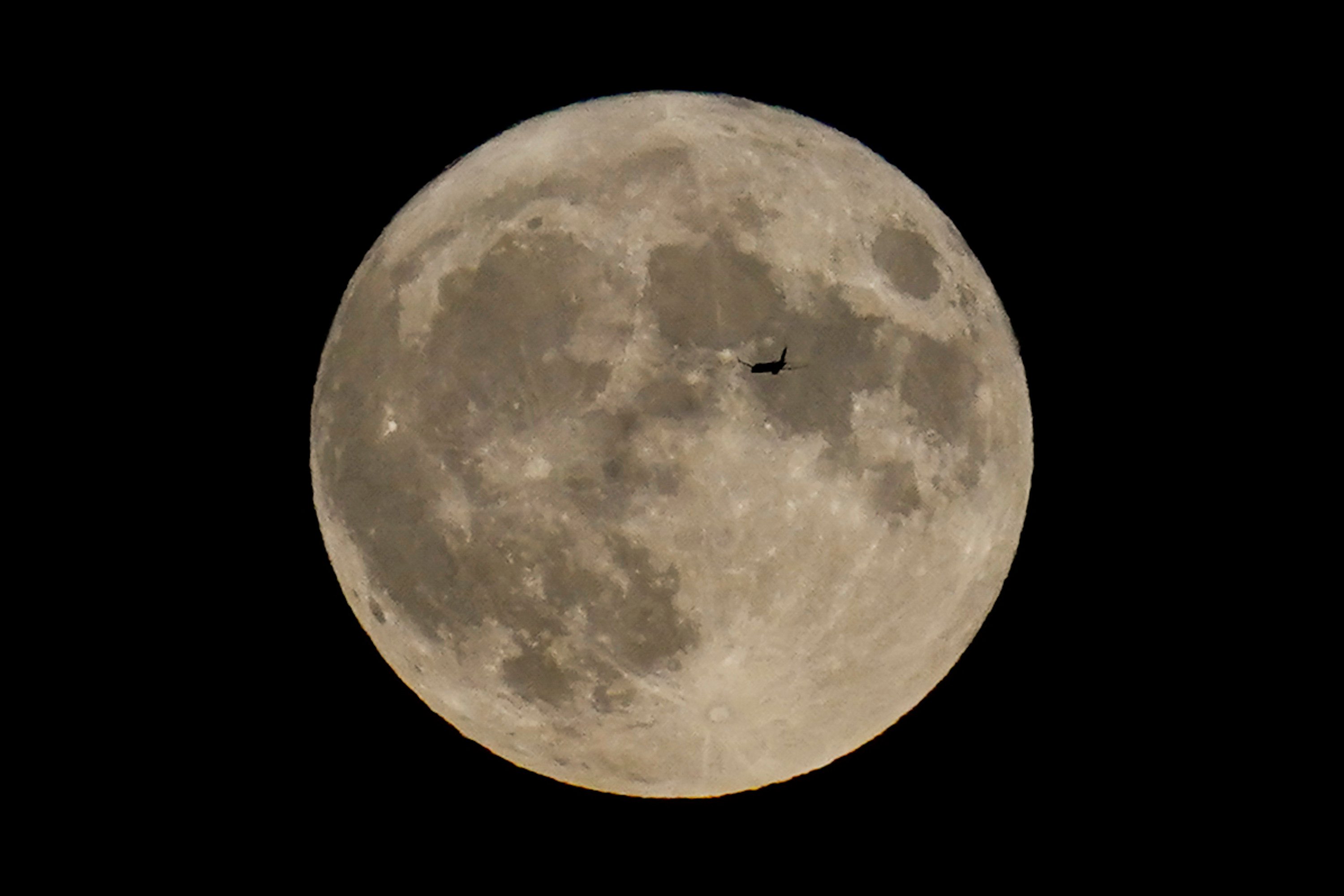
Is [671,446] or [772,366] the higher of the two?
[772,366]

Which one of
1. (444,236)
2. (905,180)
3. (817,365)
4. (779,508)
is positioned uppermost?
(905,180)

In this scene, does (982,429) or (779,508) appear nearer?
(779,508)

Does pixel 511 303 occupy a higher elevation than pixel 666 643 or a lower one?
higher

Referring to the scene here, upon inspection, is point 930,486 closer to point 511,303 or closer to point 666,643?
point 666,643

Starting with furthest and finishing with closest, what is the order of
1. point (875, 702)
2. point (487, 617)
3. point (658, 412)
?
point (875, 702)
point (487, 617)
point (658, 412)

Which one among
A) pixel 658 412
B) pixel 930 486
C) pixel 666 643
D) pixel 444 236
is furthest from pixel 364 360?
pixel 930 486

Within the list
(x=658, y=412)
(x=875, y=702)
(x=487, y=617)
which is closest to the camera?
(x=658, y=412)

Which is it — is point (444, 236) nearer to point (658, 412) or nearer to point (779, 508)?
point (658, 412)
